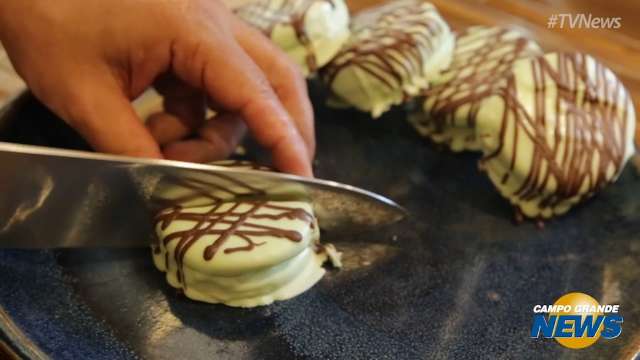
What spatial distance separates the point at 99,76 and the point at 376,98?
594mm

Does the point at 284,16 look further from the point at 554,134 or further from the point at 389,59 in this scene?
→ the point at 554,134

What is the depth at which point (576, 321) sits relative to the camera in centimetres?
104

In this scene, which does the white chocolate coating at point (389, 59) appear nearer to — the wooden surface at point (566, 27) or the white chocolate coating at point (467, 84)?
the white chocolate coating at point (467, 84)

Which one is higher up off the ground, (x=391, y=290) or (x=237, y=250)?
(x=237, y=250)

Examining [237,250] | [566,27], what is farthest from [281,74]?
[566,27]

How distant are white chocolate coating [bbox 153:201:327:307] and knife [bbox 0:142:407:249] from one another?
26 millimetres

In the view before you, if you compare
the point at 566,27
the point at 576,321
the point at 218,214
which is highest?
the point at 218,214

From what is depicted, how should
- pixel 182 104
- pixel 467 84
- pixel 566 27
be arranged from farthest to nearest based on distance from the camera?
pixel 566 27, pixel 467 84, pixel 182 104

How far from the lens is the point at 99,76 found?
0.96m

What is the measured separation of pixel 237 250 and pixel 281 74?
13.1 inches

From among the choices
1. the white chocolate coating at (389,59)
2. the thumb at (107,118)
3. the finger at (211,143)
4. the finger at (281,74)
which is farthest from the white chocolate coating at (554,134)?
the thumb at (107,118)

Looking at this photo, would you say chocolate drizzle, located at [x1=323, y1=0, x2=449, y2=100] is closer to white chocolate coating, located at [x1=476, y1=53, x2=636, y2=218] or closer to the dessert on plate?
white chocolate coating, located at [x1=476, y1=53, x2=636, y2=218]

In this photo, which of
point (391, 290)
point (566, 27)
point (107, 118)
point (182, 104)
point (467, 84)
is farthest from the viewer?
point (566, 27)

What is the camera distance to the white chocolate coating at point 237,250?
39.1 inches
